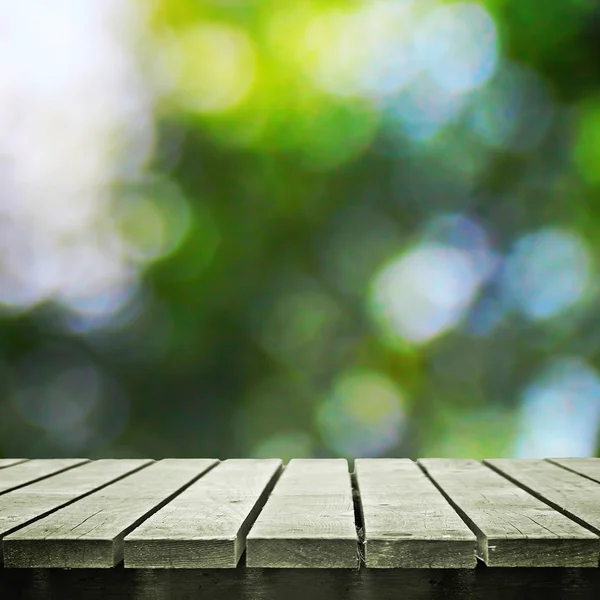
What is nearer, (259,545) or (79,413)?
(259,545)

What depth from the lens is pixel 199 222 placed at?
337 centimetres

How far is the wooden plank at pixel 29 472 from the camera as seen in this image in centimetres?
156

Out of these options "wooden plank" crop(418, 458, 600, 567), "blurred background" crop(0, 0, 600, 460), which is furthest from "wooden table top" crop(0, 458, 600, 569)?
"blurred background" crop(0, 0, 600, 460)

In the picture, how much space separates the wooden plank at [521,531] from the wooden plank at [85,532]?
1.68ft

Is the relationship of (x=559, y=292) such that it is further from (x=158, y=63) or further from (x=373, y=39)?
(x=158, y=63)

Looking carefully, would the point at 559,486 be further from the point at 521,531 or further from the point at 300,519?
the point at 300,519

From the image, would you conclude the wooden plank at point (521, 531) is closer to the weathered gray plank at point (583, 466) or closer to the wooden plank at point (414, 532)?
the wooden plank at point (414, 532)

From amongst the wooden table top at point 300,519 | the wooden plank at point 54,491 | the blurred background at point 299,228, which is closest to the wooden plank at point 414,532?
the wooden table top at point 300,519

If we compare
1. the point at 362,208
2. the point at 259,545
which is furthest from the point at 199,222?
the point at 259,545

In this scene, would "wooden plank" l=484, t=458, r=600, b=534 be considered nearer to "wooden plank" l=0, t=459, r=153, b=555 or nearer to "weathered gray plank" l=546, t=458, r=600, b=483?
"weathered gray plank" l=546, t=458, r=600, b=483

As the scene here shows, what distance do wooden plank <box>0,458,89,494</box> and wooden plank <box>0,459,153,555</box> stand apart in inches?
1.1

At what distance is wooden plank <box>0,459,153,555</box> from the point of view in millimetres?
1215

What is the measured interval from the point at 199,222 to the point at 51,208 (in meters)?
0.68

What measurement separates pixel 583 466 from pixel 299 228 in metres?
1.85
